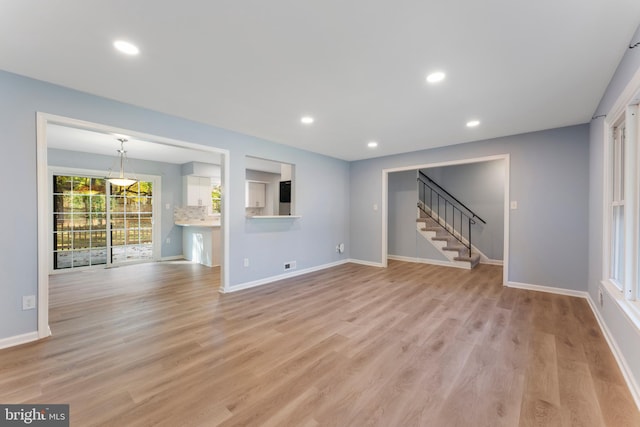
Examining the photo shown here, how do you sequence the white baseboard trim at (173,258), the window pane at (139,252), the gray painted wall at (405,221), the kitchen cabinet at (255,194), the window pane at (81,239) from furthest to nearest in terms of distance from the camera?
the kitchen cabinet at (255,194)
the white baseboard trim at (173,258)
the gray painted wall at (405,221)
the window pane at (139,252)
the window pane at (81,239)

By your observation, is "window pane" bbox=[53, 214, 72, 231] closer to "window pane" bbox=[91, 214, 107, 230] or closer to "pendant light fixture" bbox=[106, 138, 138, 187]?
"window pane" bbox=[91, 214, 107, 230]

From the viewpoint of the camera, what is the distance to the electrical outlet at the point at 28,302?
2443mm

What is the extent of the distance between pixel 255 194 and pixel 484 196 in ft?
20.8

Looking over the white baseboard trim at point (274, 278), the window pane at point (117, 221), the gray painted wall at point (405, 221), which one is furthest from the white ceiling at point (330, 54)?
the window pane at point (117, 221)

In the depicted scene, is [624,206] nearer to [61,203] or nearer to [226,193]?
[226,193]

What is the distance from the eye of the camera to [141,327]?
9.14 feet

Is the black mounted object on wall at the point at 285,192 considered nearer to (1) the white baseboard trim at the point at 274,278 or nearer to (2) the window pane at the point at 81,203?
(1) the white baseboard trim at the point at 274,278

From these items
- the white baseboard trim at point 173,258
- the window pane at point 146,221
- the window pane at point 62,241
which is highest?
the window pane at point 146,221

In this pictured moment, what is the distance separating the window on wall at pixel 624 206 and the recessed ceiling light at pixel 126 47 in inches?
154

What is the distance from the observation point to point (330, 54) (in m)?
2.08

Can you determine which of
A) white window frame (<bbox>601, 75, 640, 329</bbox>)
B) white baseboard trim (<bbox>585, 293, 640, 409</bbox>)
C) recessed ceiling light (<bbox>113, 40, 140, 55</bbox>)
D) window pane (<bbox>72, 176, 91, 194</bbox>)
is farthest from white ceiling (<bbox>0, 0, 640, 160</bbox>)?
window pane (<bbox>72, 176, 91, 194</bbox>)

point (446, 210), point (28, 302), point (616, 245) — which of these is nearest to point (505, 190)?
point (616, 245)

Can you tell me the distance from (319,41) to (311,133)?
2264mm

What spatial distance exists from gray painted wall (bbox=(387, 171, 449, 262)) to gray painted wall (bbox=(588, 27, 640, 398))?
312cm
